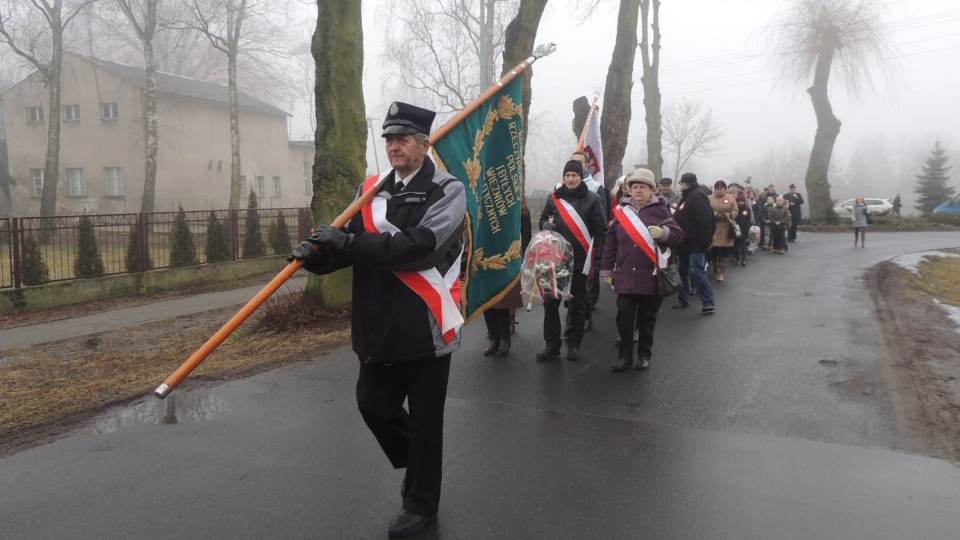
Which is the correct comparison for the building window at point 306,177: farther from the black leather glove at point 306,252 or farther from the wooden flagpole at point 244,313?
the black leather glove at point 306,252

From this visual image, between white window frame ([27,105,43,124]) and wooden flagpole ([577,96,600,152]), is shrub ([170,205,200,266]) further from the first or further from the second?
white window frame ([27,105,43,124])

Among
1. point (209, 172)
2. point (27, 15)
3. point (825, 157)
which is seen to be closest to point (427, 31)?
point (209, 172)

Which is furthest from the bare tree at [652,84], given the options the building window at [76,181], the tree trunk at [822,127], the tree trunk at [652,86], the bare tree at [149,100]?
the building window at [76,181]

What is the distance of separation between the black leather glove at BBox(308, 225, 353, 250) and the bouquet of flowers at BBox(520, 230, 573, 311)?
371 cm

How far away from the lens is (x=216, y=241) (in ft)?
48.8

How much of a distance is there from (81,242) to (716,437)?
11358 mm

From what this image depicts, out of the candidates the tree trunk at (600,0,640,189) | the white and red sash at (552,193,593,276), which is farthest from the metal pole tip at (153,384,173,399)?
the tree trunk at (600,0,640,189)

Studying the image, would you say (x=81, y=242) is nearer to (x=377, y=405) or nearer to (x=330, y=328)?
(x=330, y=328)

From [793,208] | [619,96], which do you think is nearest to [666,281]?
[619,96]

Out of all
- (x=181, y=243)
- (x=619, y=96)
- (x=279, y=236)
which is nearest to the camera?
(x=181, y=243)

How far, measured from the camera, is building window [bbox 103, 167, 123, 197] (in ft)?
113

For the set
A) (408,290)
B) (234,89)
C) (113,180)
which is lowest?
(408,290)

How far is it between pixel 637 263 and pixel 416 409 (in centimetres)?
343

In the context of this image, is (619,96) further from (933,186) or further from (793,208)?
(933,186)
